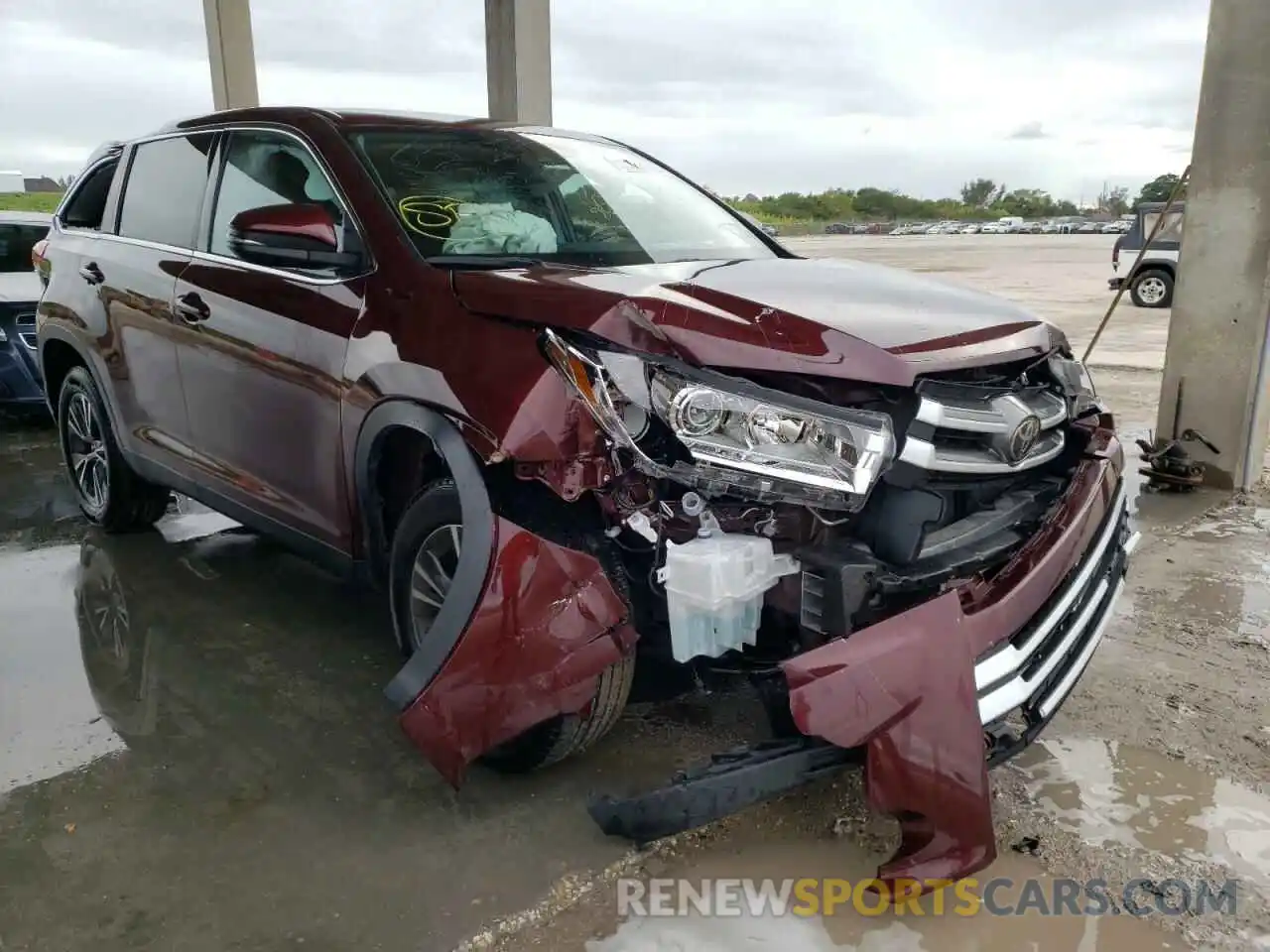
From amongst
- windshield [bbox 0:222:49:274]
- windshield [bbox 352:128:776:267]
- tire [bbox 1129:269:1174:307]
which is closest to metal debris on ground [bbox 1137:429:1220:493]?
windshield [bbox 352:128:776:267]

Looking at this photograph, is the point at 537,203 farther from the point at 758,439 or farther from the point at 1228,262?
the point at 1228,262

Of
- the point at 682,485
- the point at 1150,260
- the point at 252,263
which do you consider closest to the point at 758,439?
the point at 682,485

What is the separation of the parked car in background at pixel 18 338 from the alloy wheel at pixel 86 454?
6.51ft

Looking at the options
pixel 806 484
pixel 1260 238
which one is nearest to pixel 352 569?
pixel 806 484

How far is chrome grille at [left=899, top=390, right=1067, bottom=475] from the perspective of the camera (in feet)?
6.96

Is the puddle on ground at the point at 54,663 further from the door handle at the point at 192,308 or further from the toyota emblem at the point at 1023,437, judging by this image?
the toyota emblem at the point at 1023,437

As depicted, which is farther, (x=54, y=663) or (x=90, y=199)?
(x=90, y=199)

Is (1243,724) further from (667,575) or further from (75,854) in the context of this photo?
(75,854)

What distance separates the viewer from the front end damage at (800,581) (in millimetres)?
1972

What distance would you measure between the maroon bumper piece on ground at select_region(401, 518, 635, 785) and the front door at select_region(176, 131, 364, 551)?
0.86m

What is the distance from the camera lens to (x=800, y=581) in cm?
212

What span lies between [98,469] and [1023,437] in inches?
165

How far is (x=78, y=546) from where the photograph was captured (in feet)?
15.3

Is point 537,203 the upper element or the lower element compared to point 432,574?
upper
